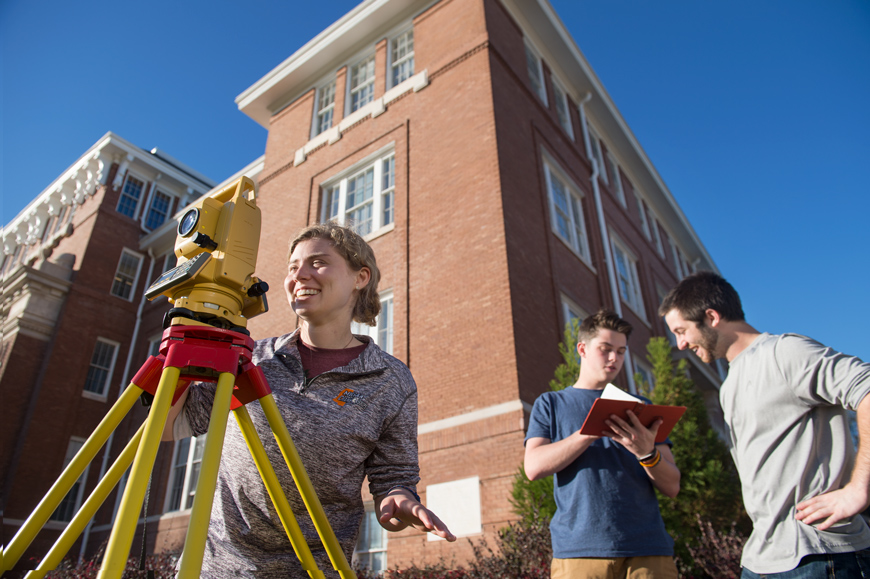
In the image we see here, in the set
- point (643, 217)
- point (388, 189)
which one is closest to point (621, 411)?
point (388, 189)

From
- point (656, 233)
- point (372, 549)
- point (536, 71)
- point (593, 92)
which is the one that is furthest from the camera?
point (656, 233)

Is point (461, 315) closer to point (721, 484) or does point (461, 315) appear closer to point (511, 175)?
Result: point (511, 175)

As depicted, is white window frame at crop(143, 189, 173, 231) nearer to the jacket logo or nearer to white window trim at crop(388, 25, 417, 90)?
white window trim at crop(388, 25, 417, 90)

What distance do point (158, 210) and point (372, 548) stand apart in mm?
17741

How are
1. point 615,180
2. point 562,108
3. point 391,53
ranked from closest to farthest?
1. point 391,53
2. point 562,108
3. point 615,180

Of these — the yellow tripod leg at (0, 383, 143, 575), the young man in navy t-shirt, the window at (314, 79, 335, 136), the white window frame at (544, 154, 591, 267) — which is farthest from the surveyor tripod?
the window at (314, 79, 335, 136)

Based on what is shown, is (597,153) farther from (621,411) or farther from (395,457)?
(395,457)

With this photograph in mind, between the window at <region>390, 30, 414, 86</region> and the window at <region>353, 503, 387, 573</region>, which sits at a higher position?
the window at <region>390, 30, 414, 86</region>

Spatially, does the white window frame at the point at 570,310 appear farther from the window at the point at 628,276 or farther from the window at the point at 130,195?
the window at the point at 130,195

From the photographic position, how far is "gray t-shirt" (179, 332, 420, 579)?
5.07 ft

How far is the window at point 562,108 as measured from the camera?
1452 centimetres

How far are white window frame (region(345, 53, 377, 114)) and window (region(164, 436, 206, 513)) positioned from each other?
8.54m

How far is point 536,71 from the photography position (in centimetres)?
1386

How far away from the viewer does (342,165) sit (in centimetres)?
1259
